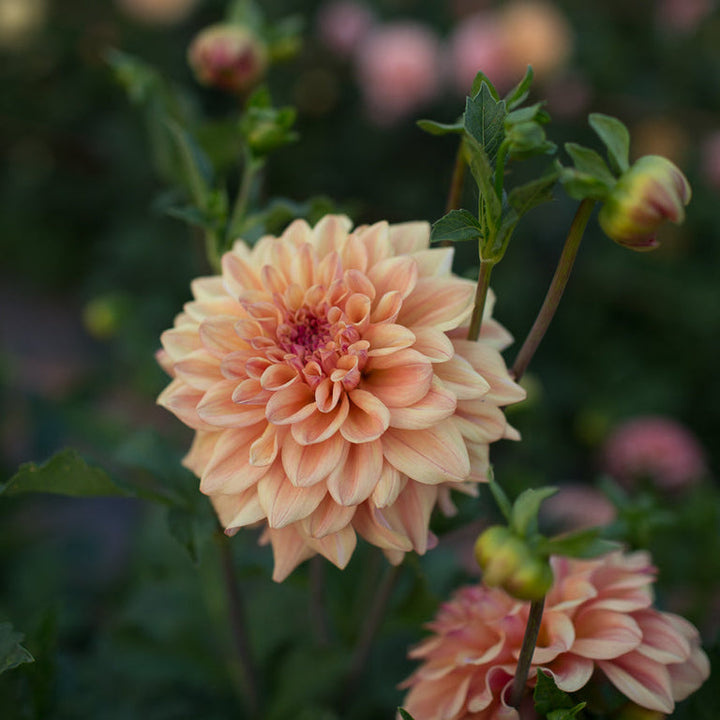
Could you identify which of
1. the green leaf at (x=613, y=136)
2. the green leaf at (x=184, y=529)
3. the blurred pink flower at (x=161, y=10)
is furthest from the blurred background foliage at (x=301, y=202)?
the green leaf at (x=613, y=136)

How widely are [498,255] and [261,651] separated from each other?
1.71 ft

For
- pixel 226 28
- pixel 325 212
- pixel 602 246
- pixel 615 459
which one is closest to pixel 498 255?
pixel 325 212

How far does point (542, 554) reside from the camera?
0.41m

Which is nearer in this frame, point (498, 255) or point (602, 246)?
point (498, 255)

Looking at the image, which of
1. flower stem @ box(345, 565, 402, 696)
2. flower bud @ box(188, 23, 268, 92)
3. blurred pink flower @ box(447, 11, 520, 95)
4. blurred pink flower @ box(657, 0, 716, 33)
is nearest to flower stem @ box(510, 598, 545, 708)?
flower stem @ box(345, 565, 402, 696)

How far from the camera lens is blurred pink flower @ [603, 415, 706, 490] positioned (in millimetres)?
1229

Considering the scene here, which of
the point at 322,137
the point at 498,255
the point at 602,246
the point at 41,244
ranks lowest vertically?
the point at 41,244

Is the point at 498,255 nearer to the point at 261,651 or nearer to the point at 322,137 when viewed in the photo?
the point at 261,651

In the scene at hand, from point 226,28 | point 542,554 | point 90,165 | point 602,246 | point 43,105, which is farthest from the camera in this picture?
point 90,165

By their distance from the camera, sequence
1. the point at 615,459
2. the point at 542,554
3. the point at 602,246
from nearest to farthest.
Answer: the point at 542,554
the point at 615,459
the point at 602,246

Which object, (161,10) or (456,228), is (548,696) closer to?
(456,228)

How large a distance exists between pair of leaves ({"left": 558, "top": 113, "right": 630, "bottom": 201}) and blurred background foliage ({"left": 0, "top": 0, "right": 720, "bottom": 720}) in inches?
21.2

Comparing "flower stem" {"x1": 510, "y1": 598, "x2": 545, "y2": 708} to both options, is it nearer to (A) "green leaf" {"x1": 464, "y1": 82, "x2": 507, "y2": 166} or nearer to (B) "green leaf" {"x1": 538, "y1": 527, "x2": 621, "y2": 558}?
(B) "green leaf" {"x1": 538, "y1": 527, "x2": 621, "y2": 558}

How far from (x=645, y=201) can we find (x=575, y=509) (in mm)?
816
